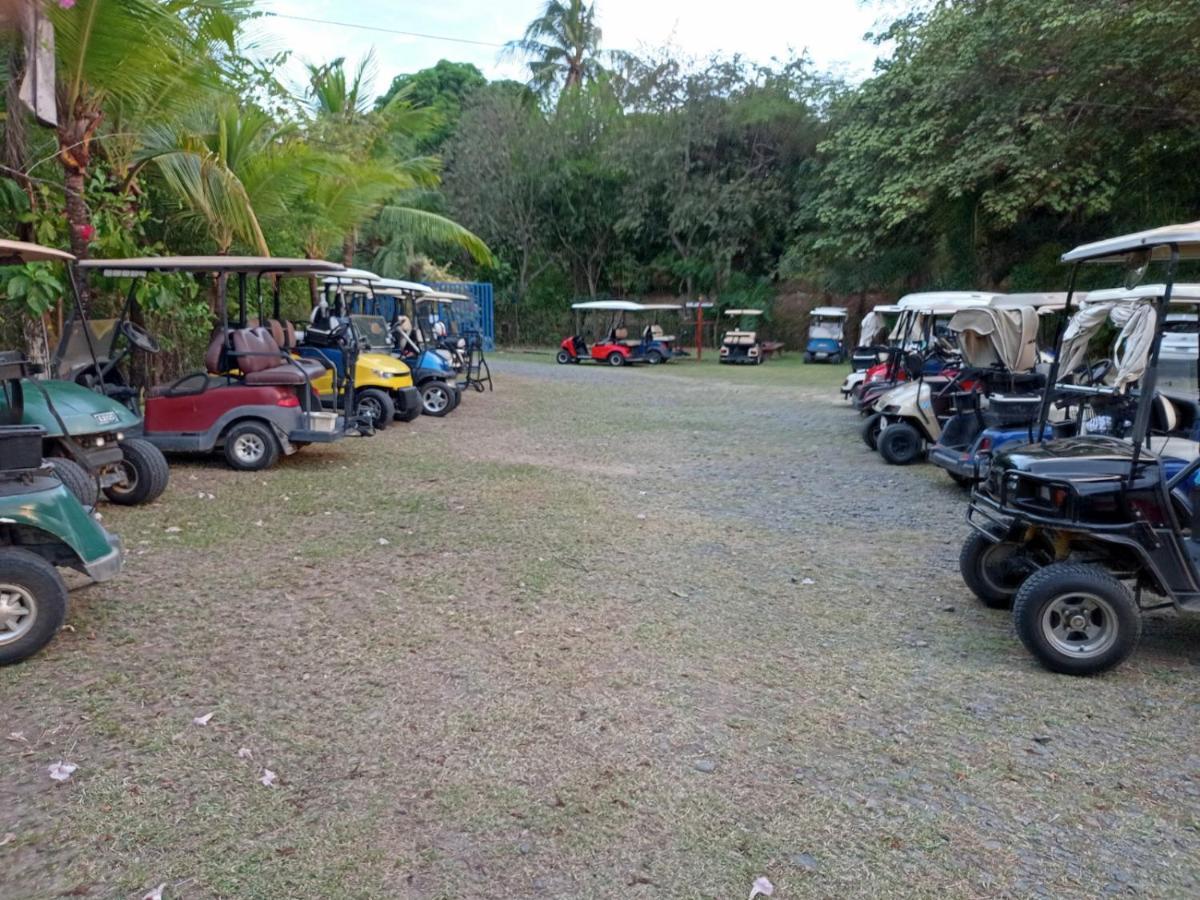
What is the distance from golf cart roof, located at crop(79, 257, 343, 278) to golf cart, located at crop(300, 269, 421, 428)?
1.68 metres

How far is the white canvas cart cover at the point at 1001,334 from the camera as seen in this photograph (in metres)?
10.1

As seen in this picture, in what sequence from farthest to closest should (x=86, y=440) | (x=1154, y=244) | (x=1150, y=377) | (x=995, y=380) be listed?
(x=995, y=380) → (x=86, y=440) → (x=1154, y=244) → (x=1150, y=377)

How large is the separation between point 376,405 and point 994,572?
8.38 meters

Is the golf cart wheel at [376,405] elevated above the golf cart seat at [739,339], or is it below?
below

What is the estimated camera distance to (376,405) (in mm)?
11844

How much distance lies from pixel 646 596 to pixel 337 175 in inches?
451

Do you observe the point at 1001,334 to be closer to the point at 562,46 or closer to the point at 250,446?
the point at 250,446

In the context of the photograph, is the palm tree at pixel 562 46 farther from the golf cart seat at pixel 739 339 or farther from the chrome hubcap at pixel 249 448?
the chrome hubcap at pixel 249 448

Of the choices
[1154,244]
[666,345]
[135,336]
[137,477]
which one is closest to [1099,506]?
[1154,244]

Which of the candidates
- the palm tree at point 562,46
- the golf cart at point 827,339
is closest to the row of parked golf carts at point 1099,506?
the golf cart at point 827,339

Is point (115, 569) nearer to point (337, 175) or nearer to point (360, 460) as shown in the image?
point (360, 460)

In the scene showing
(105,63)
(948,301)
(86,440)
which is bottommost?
(86,440)

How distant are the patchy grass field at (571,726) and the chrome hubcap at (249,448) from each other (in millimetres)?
1690

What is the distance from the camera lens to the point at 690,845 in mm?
2891
